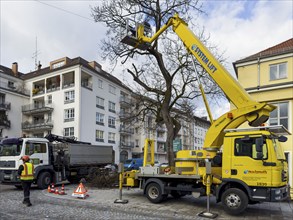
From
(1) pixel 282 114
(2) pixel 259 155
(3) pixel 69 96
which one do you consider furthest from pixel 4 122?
(2) pixel 259 155

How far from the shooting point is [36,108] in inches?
1853

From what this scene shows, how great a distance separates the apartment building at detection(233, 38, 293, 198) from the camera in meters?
15.8

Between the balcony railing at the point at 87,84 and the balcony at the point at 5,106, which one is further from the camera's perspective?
the balcony railing at the point at 87,84

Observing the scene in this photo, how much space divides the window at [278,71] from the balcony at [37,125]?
117 ft

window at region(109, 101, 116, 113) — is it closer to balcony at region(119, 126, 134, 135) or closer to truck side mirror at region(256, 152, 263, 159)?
balcony at region(119, 126, 134, 135)

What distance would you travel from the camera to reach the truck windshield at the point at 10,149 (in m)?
16.1

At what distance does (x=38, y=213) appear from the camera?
9805 millimetres

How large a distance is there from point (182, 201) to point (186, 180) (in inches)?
66.6

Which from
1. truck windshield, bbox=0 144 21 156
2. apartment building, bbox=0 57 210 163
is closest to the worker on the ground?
truck windshield, bbox=0 144 21 156

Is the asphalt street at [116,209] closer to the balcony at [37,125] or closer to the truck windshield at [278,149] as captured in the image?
the truck windshield at [278,149]

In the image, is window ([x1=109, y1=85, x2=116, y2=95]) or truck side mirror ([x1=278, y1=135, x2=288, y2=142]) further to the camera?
window ([x1=109, y1=85, x2=116, y2=95])

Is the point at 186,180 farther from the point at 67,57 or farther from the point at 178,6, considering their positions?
the point at 67,57

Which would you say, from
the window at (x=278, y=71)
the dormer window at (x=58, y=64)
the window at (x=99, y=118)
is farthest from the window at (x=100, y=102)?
the window at (x=278, y=71)

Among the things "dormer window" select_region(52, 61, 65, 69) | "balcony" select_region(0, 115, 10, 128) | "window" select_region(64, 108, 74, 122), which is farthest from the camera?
"dormer window" select_region(52, 61, 65, 69)
